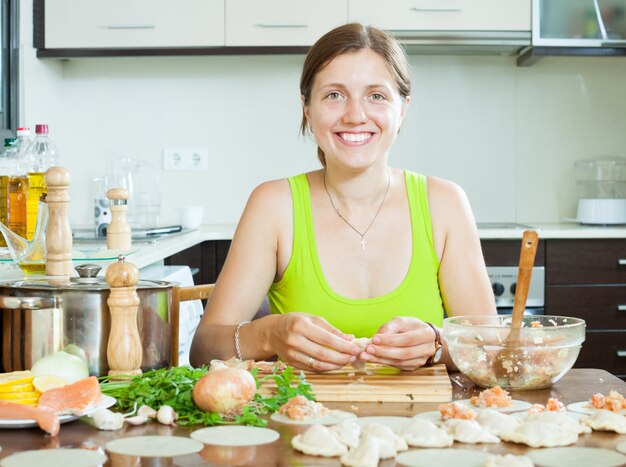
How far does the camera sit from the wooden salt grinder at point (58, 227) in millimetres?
1388

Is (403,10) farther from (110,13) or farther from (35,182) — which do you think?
(35,182)

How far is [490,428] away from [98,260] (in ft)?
3.79

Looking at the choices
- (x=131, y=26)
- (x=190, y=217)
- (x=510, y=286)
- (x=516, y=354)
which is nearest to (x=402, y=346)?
(x=516, y=354)

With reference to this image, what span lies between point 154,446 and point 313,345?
392 millimetres

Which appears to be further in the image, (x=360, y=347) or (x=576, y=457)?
(x=360, y=347)

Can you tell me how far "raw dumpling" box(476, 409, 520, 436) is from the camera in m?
0.96

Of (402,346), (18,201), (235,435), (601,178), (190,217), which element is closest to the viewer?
(235,435)

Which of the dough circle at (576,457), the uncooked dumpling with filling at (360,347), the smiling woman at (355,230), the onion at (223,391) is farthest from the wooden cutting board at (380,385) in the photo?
the smiling woman at (355,230)

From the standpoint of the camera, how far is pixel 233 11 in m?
3.51

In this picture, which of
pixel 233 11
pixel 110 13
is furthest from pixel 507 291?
pixel 110 13

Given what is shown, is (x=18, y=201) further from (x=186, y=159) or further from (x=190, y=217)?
(x=186, y=159)

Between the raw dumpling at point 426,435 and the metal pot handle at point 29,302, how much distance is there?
20.0 inches

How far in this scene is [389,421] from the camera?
1.03 meters

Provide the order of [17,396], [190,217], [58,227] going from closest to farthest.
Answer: [17,396] < [58,227] < [190,217]
